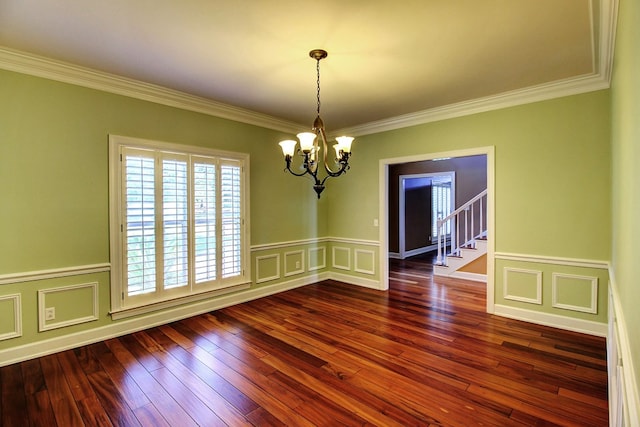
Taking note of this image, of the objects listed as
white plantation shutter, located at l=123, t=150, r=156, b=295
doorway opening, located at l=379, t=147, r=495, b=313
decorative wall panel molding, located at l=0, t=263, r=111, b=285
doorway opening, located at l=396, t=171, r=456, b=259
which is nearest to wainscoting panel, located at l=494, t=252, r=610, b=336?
doorway opening, located at l=379, t=147, r=495, b=313

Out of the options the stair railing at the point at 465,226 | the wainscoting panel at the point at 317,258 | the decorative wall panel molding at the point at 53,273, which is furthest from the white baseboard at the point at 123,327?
the stair railing at the point at 465,226

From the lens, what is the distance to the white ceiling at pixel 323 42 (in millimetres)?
2186

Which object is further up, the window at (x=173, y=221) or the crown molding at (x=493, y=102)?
the crown molding at (x=493, y=102)

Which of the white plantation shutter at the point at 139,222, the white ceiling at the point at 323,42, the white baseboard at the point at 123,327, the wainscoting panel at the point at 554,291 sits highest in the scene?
the white ceiling at the point at 323,42

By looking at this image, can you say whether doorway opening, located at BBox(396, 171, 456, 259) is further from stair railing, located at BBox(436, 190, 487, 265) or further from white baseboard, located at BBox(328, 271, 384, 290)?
white baseboard, located at BBox(328, 271, 384, 290)

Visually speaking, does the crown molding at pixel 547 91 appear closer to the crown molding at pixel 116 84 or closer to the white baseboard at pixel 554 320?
the crown molding at pixel 116 84

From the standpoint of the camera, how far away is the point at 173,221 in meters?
3.80

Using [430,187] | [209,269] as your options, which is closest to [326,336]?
[209,269]

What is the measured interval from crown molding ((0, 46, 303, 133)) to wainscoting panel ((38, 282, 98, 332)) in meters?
2.09

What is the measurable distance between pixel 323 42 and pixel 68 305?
11.7 ft

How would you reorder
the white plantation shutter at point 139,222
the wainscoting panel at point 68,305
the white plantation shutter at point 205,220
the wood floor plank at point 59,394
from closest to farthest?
the wood floor plank at point 59,394
the wainscoting panel at point 68,305
the white plantation shutter at point 139,222
the white plantation shutter at point 205,220

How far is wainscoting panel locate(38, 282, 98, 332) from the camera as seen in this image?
3020 millimetres

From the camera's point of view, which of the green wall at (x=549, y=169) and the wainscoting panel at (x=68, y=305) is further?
the green wall at (x=549, y=169)

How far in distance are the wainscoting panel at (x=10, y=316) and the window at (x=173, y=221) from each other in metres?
0.75
